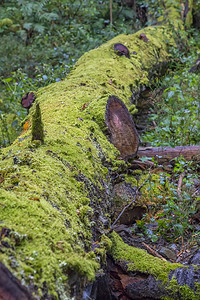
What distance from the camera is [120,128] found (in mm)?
3475

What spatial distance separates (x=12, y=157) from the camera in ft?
6.76

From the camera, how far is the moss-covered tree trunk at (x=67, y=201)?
126 centimetres

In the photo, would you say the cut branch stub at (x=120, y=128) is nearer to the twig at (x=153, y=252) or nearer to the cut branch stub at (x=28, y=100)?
the twig at (x=153, y=252)

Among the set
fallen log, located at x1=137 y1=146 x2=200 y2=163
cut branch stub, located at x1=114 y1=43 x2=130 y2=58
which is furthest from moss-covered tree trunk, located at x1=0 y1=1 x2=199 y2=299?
cut branch stub, located at x1=114 y1=43 x2=130 y2=58

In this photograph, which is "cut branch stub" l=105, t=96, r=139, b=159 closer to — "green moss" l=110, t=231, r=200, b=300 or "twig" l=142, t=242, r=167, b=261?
"twig" l=142, t=242, r=167, b=261

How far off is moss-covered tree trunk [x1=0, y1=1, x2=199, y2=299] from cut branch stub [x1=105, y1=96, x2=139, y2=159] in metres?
0.11

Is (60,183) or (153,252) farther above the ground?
(60,183)

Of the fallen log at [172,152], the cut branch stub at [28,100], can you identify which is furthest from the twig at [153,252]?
the cut branch stub at [28,100]

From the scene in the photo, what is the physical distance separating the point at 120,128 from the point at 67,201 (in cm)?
177

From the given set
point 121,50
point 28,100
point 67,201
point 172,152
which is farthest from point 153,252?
point 121,50

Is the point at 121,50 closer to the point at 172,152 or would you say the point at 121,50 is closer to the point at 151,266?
the point at 172,152

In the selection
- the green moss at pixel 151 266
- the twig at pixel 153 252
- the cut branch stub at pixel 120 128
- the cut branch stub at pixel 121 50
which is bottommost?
the twig at pixel 153 252

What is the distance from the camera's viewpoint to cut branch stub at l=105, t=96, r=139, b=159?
339 cm

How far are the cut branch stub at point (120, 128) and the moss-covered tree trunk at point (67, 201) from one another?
0.38 feet
